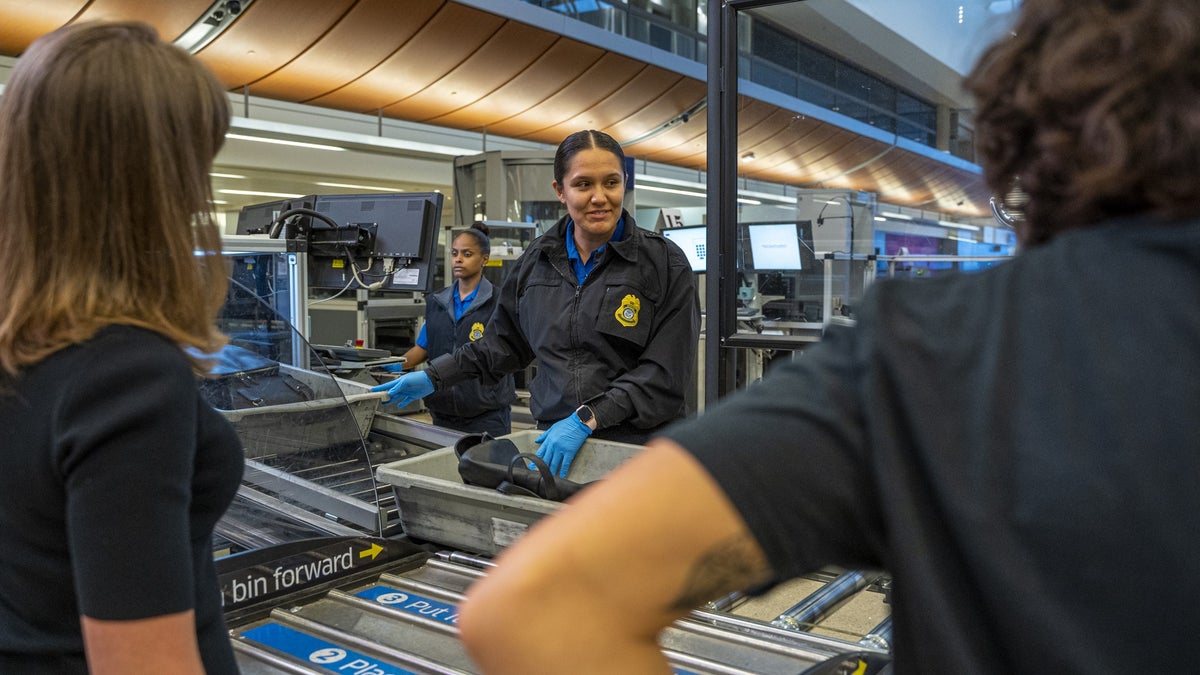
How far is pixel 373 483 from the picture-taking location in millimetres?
1762

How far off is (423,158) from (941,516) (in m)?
11.4

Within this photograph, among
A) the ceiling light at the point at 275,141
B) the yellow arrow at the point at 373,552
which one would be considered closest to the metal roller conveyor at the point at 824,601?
the yellow arrow at the point at 373,552

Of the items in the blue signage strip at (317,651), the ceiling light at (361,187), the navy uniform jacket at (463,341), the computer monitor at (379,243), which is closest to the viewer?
the blue signage strip at (317,651)

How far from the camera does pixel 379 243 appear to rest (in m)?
2.99

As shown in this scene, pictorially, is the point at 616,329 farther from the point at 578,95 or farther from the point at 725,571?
the point at 578,95

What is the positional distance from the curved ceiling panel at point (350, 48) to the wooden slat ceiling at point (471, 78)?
16 millimetres

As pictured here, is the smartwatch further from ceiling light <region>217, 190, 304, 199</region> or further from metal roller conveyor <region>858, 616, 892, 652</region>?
ceiling light <region>217, 190, 304, 199</region>

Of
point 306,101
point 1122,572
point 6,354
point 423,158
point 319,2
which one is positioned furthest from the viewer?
point 423,158

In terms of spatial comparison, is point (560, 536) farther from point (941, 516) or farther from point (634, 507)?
point (941, 516)

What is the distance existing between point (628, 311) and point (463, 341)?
221 centimetres

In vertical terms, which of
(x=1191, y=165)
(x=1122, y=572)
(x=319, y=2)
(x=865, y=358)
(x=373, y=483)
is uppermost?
(x=319, y=2)

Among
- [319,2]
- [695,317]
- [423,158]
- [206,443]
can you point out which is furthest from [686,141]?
[206,443]

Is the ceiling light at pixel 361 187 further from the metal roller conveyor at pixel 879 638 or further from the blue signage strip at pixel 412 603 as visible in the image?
the metal roller conveyor at pixel 879 638

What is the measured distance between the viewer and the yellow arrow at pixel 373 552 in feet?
5.04
